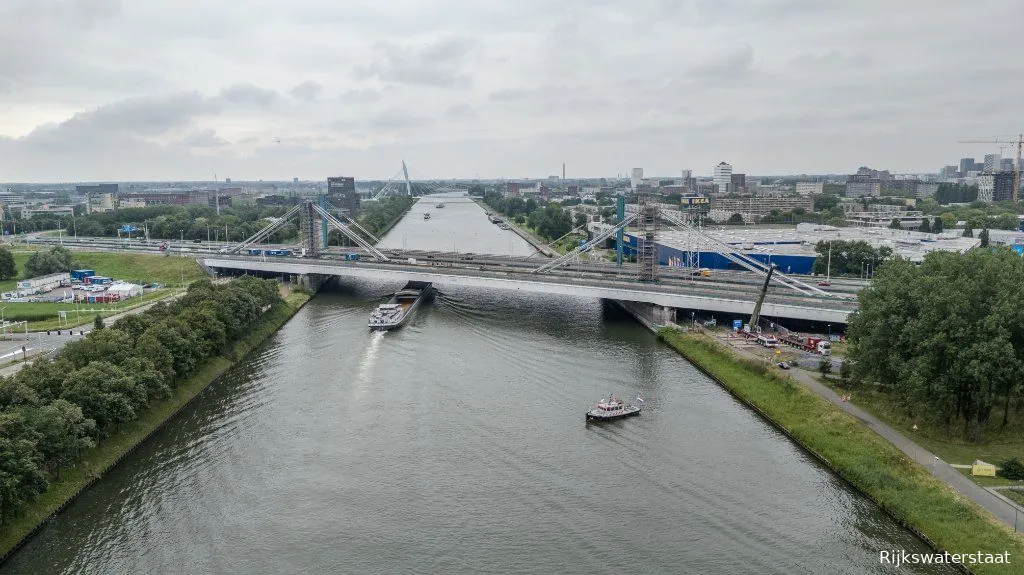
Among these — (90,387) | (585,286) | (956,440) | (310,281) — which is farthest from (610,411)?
(310,281)

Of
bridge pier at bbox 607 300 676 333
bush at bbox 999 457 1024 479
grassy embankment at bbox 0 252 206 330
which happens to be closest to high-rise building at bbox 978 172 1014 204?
bridge pier at bbox 607 300 676 333

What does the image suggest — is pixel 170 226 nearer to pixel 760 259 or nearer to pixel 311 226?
pixel 311 226

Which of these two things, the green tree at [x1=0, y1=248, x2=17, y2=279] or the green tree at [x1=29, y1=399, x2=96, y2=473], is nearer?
the green tree at [x1=29, y1=399, x2=96, y2=473]

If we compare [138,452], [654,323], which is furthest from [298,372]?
[654,323]

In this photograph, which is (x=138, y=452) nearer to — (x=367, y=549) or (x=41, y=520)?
(x=41, y=520)

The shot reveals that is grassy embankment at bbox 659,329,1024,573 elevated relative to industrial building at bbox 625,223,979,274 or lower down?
lower down

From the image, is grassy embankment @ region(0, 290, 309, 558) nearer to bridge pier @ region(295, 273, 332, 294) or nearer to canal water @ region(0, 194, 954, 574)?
canal water @ region(0, 194, 954, 574)
